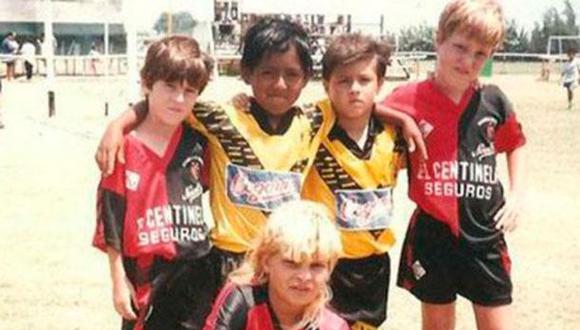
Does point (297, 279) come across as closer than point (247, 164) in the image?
Yes

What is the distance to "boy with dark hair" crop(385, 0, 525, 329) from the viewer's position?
412cm

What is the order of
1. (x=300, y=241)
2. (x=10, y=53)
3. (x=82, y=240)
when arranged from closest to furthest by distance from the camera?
(x=300, y=241)
(x=82, y=240)
(x=10, y=53)

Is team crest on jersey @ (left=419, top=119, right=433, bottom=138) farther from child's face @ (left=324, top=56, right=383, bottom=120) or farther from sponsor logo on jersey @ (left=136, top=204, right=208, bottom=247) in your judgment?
sponsor logo on jersey @ (left=136, top=204, right=208, bottom=247)

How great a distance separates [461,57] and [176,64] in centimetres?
121

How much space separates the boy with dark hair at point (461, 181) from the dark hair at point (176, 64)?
3.05ft

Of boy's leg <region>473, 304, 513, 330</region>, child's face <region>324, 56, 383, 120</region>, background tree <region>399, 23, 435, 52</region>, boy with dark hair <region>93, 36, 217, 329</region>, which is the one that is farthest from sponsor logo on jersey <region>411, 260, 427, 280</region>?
background tree <region>399, 23, 435, 52</region>

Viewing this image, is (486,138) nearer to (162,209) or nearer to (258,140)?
(258,140)

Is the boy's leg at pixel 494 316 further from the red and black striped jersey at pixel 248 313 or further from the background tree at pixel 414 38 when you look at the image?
the background tree at pixel 414 38

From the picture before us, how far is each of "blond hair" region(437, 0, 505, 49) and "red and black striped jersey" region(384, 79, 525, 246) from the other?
0.26 metres

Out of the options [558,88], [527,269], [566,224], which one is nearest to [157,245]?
[527,269]

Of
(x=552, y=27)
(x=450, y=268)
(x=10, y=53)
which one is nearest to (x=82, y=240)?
(x=450, y=268)

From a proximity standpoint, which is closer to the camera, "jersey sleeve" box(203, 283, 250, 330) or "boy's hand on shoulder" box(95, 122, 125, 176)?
"jersey sleeve" box(203, 283, 250, 330)

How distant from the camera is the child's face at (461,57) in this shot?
4.07 meters

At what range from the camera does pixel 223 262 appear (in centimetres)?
377
